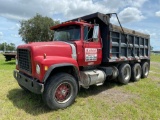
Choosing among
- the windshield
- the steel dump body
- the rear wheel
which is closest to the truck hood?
the windshield

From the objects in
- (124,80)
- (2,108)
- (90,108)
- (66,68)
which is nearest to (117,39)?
(124,80)

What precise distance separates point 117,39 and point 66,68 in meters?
3.22

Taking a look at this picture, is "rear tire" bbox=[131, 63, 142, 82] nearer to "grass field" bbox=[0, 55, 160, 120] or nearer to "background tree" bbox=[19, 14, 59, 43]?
"grass field" bbox=[0, 55, 160, 120]

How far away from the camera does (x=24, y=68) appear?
5164mm

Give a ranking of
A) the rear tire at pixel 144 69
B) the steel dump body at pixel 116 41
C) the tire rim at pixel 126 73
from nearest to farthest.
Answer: the steel dump body at pixel 116 41, the tire rim at pixel 126 73, the rear tire at pixel 144 69

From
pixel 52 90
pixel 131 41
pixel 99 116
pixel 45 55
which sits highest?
pixel 131 41

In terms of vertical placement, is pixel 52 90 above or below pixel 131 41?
below

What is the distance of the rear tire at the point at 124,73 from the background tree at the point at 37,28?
20.6 meters

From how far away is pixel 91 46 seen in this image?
6121 mm

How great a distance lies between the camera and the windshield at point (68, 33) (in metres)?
5.82

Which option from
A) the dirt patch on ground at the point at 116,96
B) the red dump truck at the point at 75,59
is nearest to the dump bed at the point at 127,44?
the red dump truck at the point at 75,59

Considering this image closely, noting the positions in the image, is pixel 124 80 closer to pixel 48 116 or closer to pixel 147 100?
pixel 147 100

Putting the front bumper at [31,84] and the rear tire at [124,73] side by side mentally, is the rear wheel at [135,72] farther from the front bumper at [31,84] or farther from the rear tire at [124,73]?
the front bumper at [31,84]

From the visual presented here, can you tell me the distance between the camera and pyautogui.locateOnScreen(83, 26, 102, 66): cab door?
5883mm
